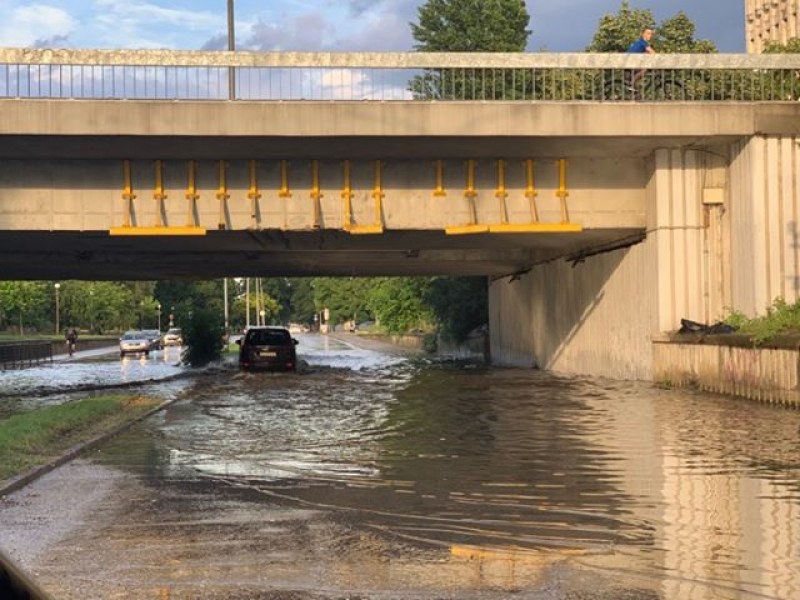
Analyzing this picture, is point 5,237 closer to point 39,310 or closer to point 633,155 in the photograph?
point 633,155

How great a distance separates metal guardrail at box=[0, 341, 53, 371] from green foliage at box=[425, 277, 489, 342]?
63.8 feet

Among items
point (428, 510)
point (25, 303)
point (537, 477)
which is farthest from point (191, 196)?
point (25, 303)

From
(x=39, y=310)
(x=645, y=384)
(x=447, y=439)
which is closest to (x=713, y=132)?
(x=645, y=384)

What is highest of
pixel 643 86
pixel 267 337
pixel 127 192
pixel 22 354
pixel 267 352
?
pixel 643 86

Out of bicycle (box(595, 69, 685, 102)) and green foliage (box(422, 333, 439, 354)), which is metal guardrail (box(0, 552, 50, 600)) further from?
green foliage (box(422, 333, 439, 354))

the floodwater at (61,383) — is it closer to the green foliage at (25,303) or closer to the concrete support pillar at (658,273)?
the concrete support pillar at (658,273)

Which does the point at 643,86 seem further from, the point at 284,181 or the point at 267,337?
the point at 267,337

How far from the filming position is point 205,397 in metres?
23.3

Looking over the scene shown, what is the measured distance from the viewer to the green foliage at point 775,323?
18594mm

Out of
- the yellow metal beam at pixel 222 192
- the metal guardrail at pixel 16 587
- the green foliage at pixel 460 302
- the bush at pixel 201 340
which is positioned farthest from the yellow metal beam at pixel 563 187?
the green foliage at pixel 460 302

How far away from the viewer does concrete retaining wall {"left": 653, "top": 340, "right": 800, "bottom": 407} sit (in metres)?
17.8

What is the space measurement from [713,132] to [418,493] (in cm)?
1565

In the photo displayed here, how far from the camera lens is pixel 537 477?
10555 millimetres

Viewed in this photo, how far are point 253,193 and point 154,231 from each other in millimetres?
2461
